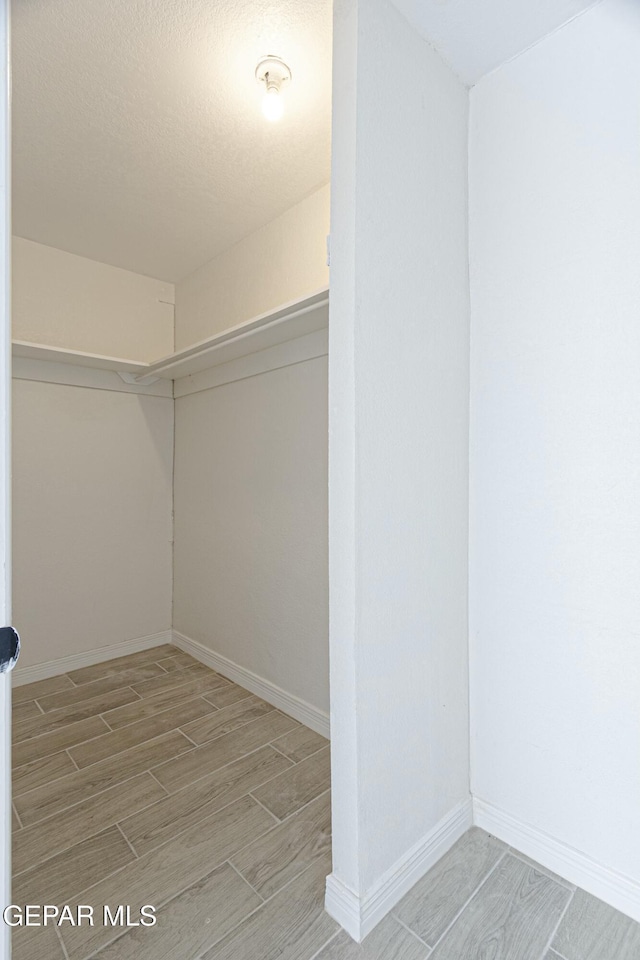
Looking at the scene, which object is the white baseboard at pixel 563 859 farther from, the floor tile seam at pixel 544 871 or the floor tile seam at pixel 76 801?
the floor tile seam at pixel 76 801

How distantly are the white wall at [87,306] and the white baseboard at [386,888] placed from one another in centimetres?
297

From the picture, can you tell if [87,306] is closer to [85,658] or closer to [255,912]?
[85,658]

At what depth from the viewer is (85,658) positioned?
3039 mm

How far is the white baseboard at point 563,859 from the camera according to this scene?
4.26 feet

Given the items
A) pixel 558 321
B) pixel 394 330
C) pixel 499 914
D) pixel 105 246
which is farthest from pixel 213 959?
pixel 105 246

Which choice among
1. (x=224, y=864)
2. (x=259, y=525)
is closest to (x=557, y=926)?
(x=224, y=864)

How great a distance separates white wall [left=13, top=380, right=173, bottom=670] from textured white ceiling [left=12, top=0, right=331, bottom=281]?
1021 millimetres

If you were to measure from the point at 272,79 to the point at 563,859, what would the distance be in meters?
2.64

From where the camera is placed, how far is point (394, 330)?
1365 millimetres

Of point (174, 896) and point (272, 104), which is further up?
point (272, 104)

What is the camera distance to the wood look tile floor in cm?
123

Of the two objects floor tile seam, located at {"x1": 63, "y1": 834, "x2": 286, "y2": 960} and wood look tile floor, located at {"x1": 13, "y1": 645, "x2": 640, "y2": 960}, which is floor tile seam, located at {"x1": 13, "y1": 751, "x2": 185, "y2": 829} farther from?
→ floor tile seam, located at {"x1": 63, "y1": 834, "x2": 286, "y2": 960}

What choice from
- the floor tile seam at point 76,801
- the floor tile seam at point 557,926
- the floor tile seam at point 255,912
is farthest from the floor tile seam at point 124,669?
the floor tile seam at point 557,926

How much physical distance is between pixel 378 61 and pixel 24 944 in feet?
8.06
